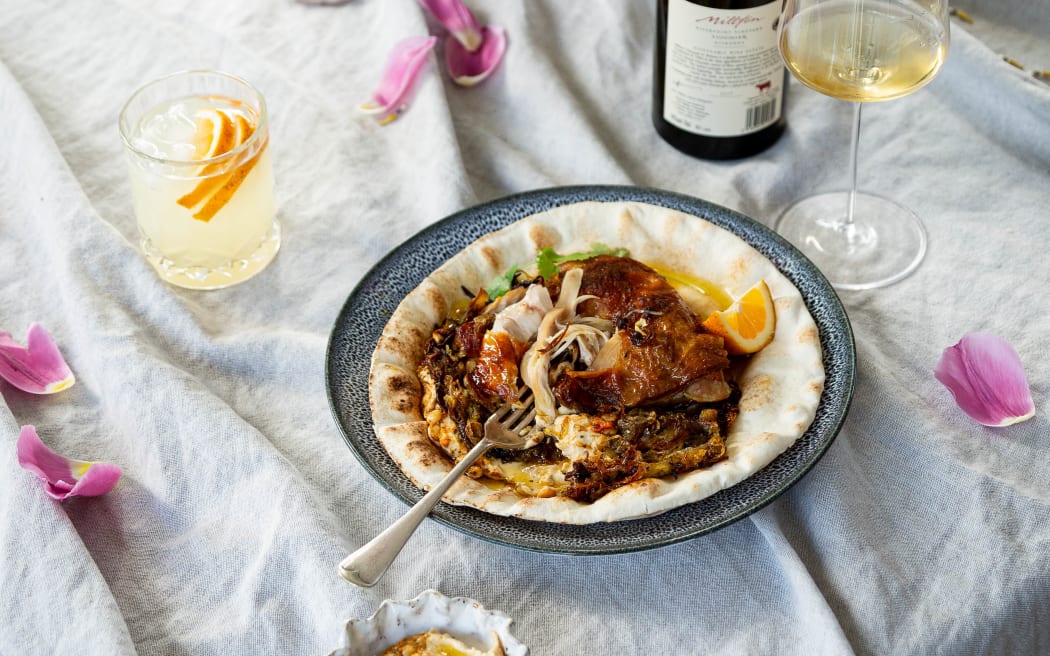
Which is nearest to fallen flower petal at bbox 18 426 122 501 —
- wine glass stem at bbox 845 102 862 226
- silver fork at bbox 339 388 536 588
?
silver fork at bbox 339 388 536 588

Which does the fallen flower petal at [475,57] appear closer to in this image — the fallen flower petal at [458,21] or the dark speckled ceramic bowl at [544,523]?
the fallen flower petal at [458,21]

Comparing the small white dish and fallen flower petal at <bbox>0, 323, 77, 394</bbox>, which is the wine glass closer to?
the small white dish

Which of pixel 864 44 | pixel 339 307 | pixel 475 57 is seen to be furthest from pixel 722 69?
pixel 339 307

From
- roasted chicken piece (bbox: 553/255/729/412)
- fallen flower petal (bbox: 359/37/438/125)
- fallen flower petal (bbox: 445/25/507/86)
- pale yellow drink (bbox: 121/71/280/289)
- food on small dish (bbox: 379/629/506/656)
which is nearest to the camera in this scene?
food on small dish (bbox: 379/629/506/656)

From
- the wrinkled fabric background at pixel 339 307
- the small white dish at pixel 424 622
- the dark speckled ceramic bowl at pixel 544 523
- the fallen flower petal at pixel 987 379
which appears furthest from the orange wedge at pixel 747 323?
the small white dish at pixel 424 622

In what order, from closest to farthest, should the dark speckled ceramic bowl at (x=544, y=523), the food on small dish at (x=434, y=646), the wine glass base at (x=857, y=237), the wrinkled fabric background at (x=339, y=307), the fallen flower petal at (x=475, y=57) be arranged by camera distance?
the food on small dish at (x=434, y=646) < the dark speckled ceramic bowl at (x=544, y=523) < the wrinkled fabric background at (x=339, y=307) < the wine glass base at (x=857, y=237) < the fallen flower petal at (x=475, y=57)

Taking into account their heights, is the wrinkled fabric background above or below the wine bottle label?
below
